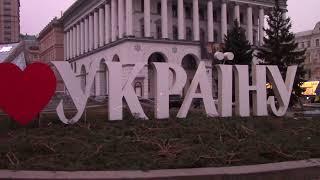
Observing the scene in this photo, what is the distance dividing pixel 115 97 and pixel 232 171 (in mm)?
9076

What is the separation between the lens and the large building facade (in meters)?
66.5

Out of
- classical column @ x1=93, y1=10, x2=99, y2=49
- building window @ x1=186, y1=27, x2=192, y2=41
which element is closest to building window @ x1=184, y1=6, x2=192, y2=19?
building window @ x1=186, y1=27, x2=192, y2=41

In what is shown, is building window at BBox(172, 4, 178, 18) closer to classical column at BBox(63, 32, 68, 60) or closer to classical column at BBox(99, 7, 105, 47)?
classical column at BBox(99, 7, 105, 47)

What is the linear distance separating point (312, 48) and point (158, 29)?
5603 cm

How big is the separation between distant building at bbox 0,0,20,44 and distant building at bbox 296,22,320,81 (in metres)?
65.7

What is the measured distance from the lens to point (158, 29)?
240ft

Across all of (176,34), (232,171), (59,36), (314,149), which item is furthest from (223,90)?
(59,36)

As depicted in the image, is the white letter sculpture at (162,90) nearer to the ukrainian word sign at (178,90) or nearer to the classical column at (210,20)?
the ukrainian word sign at (178,90)

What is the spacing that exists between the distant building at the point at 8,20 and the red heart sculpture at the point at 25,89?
311 ft

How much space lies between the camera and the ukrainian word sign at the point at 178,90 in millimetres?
16906

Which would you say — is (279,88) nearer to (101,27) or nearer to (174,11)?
(174,11)

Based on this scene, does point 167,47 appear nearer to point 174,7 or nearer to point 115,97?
point 174,7

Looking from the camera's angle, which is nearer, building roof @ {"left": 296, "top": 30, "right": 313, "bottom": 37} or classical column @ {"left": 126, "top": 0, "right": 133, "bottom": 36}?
classical column @ {"left": 126, "top": 0, "right": 133, "bottom": 36}

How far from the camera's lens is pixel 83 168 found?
351 inches
